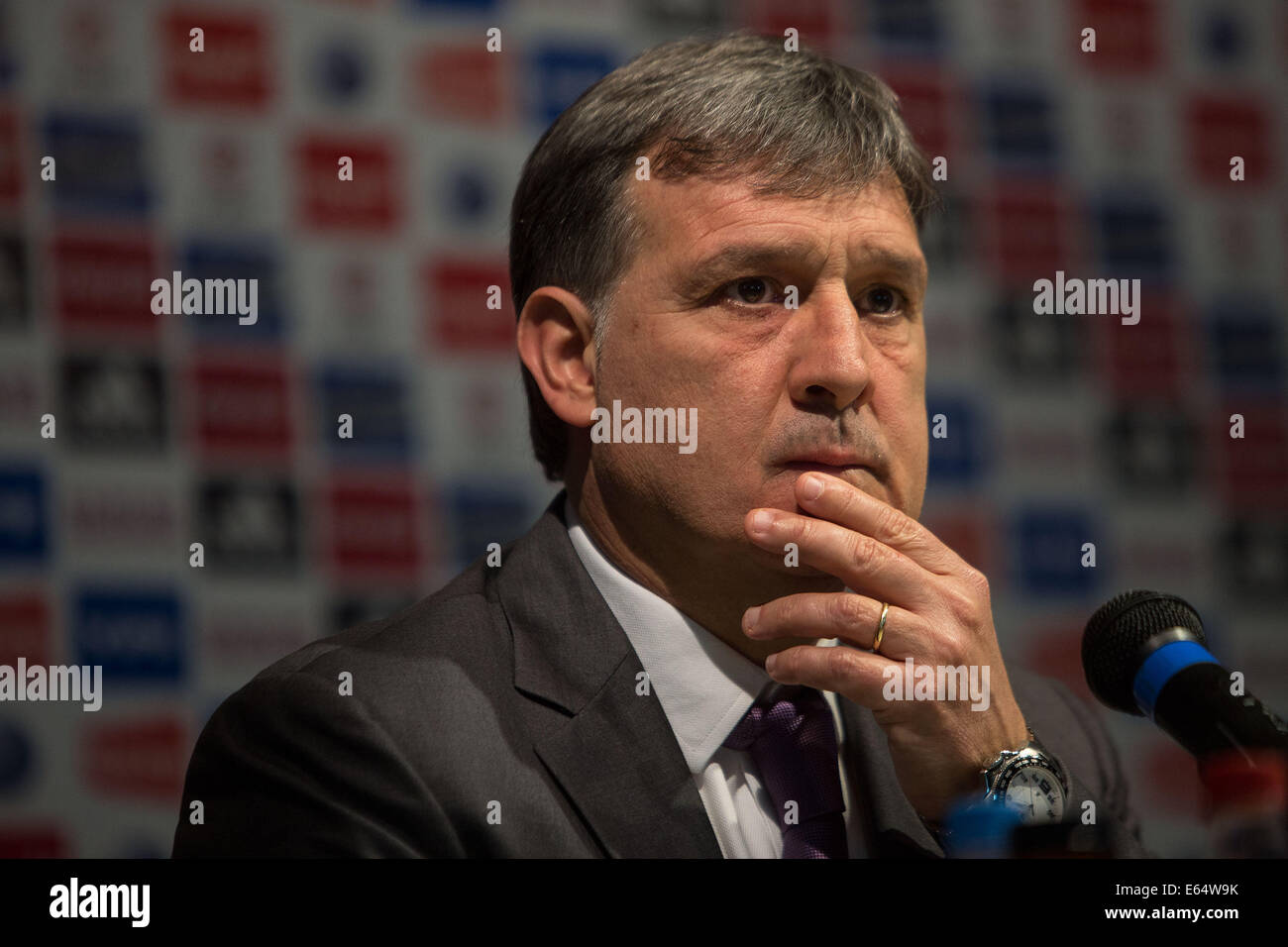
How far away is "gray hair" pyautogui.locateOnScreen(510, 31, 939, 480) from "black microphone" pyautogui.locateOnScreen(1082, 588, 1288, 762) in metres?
0.75

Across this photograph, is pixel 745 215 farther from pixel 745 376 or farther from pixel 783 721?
pixel 783 721

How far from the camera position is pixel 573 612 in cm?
194

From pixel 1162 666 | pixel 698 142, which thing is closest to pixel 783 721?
pixel 1162 666

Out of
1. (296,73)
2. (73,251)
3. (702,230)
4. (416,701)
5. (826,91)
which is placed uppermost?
(296,73)

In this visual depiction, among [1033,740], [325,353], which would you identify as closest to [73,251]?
[325,353]

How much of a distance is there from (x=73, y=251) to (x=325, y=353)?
69 centimetres

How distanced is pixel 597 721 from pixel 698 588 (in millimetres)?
266

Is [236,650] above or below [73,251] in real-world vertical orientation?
below

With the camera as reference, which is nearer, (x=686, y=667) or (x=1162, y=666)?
(x=1162, y=666)

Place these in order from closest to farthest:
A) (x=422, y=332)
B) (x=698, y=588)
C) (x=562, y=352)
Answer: (x=698, y=588)
(x=562, y=352)
(x=422, y=332)

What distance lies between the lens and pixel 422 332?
12.0ft

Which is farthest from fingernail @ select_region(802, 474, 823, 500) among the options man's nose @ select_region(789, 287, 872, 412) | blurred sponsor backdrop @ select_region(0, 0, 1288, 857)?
blurred sponsor backdrop @ select_region(0, 0, 1288, 857)
